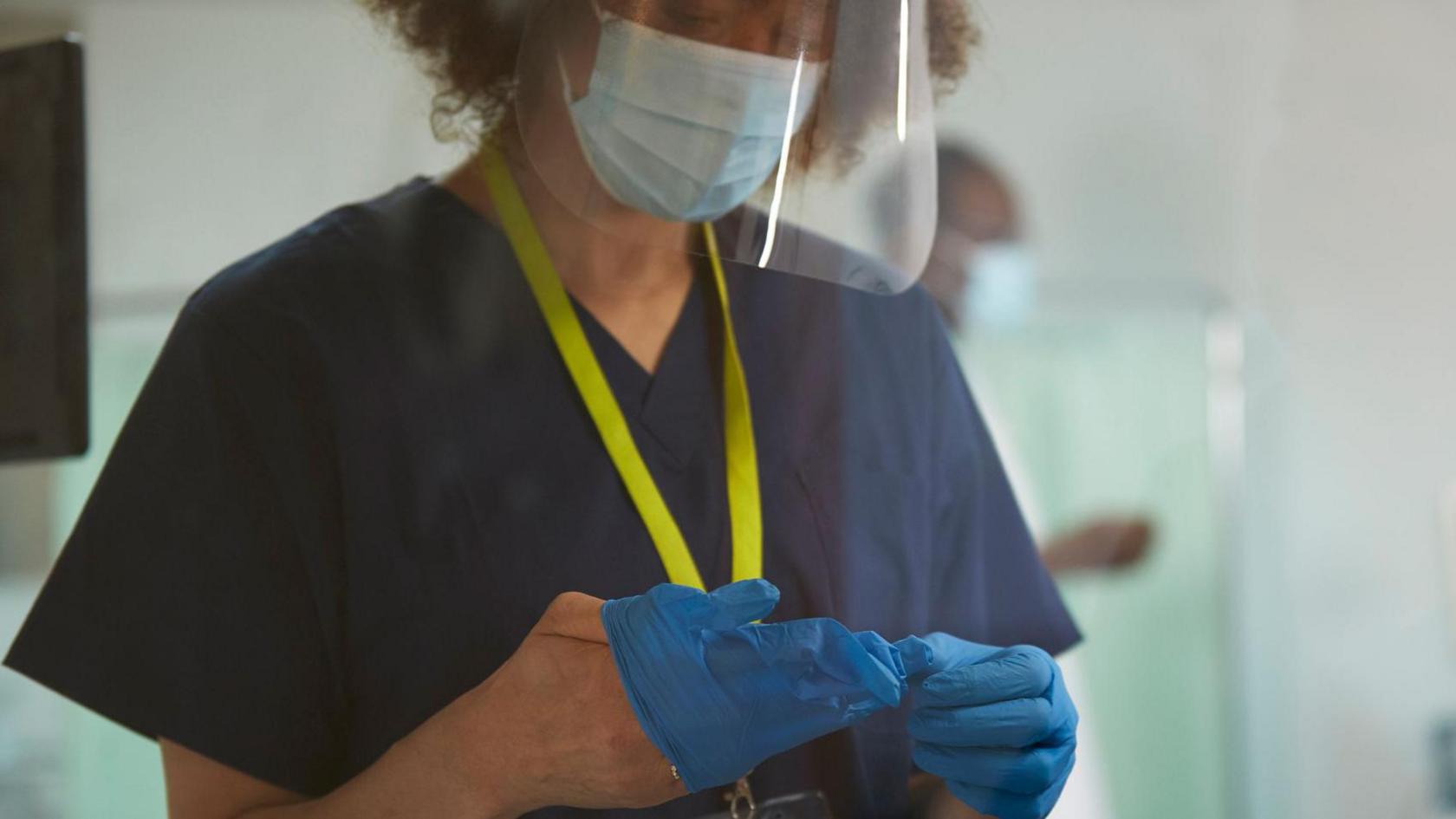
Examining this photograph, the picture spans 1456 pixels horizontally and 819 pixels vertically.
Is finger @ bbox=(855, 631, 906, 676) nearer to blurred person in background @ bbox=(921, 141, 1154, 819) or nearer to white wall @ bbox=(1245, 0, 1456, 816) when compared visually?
blurred person in background @ bbox=(921, 141, 1154, 819)

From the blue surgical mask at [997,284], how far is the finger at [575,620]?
0.32 m

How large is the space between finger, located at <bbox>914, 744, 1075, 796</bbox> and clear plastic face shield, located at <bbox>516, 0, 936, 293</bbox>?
0.76 feet

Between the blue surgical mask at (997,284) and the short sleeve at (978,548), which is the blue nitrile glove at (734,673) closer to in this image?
the short sleeve at (978,548)

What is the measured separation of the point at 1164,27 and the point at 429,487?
2.12 feet

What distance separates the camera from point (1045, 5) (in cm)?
80

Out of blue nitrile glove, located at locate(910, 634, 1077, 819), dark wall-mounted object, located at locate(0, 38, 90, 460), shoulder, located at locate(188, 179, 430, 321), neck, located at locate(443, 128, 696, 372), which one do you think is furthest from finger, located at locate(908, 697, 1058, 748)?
dark wall-mounted object, located at locate(0, 38, 90, 460)

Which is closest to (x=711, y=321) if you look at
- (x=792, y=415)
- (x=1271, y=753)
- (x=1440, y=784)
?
(x=792, y=415)

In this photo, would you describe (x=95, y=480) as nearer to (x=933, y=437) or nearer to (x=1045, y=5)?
(x=933, y=437)

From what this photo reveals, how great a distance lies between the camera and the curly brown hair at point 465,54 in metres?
0.56

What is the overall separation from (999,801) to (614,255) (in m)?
0.31

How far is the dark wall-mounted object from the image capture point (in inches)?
23.8

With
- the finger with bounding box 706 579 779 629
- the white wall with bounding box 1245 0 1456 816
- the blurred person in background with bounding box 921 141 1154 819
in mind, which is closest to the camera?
the finger with bounding box 706 579 779 629

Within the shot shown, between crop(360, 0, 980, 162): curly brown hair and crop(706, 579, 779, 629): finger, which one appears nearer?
crop(706, 579, 779, 629): finger

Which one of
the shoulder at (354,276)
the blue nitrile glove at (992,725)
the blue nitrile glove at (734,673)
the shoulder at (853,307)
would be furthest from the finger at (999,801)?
the shoulder at (354,276)
